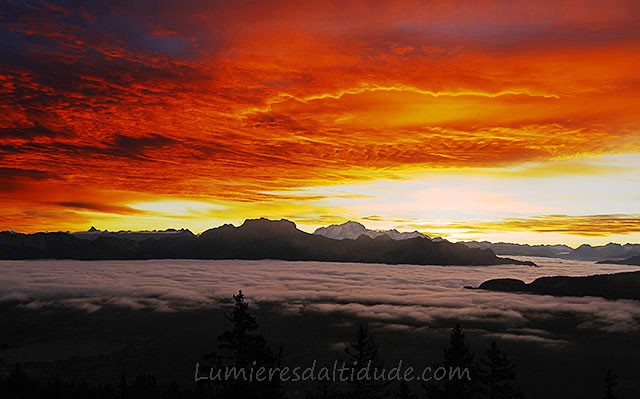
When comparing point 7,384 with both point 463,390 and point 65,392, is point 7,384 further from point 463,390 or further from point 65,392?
point 463,390

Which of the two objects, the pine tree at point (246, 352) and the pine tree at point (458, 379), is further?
the pine tree at point (458, 379)

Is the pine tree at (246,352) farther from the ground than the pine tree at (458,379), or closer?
farther from the ground

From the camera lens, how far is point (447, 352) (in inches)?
1812

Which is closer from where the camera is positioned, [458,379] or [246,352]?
[246,352]

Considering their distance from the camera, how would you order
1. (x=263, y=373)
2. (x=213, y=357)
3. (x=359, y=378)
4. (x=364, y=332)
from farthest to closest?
(x=364, y=332) < (x=359, y=378) < (x=263, y=373) < (x=213, y=357)

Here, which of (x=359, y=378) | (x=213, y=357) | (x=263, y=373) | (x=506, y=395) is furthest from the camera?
(x=359, y=378)

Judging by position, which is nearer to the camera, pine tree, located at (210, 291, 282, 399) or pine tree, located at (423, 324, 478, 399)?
pine tree, located at (210, 291, 282, 399)

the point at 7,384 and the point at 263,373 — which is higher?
the point at 263,373

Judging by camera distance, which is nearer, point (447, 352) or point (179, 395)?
point (447, 352)

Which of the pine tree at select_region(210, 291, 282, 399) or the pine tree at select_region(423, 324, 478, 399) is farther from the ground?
the pine tree at select_region(210, 291, 282, 399)

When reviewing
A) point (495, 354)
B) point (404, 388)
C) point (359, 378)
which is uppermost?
point (495, 354)

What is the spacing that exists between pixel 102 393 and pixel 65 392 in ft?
42.6

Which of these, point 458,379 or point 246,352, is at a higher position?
point 246,352

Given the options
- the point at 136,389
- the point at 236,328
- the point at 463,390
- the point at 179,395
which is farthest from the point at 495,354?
the point at 136,389
